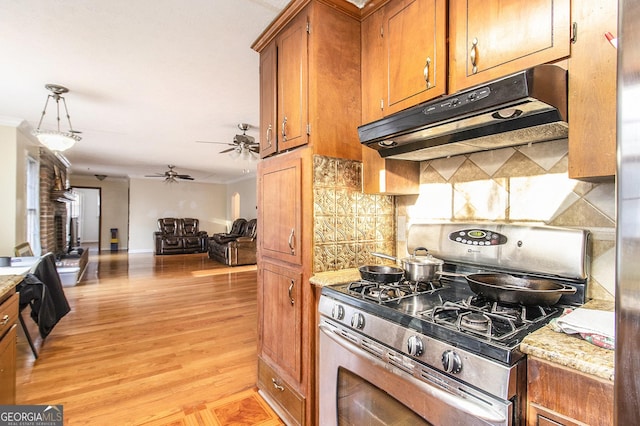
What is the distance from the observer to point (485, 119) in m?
1.21

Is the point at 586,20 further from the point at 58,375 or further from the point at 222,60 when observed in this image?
the point at 58,375

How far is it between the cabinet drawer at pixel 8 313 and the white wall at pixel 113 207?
10501mm

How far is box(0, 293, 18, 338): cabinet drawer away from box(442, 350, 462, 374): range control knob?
191cm

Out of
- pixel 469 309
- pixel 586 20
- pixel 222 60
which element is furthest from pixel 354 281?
pixel 222 60

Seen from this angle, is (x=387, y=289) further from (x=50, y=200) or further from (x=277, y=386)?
(x=50, y=200)

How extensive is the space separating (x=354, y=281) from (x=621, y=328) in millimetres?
1143

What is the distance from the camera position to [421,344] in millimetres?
1010

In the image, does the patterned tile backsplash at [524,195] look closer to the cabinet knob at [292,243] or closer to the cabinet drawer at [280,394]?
the cabinet knob at [292,243]

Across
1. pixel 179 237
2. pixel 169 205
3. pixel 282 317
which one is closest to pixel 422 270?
pixel 282 317

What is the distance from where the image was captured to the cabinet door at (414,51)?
1387mm

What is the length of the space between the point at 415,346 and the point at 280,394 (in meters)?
1.28

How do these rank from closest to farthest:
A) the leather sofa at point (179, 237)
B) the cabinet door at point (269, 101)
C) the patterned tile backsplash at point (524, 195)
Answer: the patterned tile backsplash at point (524, 195) → the cabinet door at point (269, 101) → the leather sofa at point (179, 237)

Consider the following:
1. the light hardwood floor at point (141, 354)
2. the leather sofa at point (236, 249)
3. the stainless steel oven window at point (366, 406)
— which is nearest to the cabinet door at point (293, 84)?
the stainless steel oven window at point (366, 406)

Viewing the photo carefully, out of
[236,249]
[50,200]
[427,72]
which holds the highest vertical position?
[427,72]
